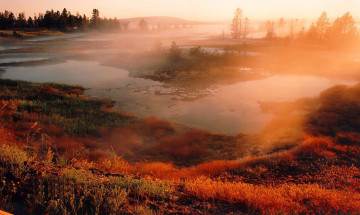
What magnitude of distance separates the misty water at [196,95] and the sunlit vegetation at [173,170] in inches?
105

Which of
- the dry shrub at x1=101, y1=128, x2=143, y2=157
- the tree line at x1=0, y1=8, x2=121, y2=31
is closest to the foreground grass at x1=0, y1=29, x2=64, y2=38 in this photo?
the tree line at x1=0, y1=8, x2=121, y2=31

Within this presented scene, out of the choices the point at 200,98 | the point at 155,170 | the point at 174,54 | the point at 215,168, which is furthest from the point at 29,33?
the point at 215,168

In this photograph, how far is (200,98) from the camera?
25.7 metres

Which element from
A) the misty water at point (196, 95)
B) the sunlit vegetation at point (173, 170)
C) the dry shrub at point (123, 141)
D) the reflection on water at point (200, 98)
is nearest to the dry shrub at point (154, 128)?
the sunlit vegetation at point (173, 170)

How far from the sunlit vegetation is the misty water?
8.77 ft

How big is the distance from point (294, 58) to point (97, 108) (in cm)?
4481

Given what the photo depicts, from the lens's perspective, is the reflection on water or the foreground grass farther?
the foreground grass

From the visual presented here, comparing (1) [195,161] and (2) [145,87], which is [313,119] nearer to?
(1) [195,161]

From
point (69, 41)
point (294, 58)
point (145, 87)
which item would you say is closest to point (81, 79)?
point (145, 87)

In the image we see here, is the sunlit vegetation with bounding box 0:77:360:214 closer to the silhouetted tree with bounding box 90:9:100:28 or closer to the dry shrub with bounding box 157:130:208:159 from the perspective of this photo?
the dry shrub with bounding box 157:130:208:159

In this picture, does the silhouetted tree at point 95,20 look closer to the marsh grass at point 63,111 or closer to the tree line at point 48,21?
the tree line at point 48,21

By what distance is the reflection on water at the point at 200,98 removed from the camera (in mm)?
19625

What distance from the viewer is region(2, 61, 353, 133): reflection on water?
19.6m

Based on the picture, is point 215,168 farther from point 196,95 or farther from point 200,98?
point 196,95
